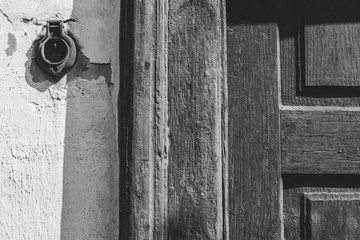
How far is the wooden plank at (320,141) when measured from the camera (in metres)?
1.33

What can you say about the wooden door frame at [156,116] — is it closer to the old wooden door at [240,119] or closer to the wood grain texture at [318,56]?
the old wooden door at [240,119]

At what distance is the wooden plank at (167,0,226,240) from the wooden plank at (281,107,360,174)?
0.58ft

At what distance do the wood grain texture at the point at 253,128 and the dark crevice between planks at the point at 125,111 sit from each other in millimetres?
243

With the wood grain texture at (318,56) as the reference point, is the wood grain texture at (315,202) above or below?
below

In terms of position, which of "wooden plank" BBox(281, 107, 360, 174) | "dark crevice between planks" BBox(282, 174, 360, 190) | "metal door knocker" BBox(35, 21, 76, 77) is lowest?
"dark crevice between planks" BBox(282, 174, 360, 190)

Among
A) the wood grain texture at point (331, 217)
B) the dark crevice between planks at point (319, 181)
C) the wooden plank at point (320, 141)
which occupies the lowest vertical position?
the wood grain texture at point (331, 217)

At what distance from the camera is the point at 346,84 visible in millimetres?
1356

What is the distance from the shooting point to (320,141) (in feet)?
4.38

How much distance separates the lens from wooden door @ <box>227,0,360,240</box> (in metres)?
1.32

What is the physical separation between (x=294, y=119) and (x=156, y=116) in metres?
0.33

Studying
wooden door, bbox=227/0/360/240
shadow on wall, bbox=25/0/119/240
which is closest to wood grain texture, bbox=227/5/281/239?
wooden door, bbox=227/0/360/240

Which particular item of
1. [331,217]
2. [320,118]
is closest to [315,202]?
[331,217]

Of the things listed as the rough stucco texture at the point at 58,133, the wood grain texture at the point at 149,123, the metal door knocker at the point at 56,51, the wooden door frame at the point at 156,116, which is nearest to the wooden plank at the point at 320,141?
the wooden door frame at the point at 156,116

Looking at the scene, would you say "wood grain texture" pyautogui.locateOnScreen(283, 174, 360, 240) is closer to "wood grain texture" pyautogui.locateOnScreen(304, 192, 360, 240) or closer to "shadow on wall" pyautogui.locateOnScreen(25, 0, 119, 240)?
"wood grain texture" pyautogui.locateOnScreen(304, 192, 360, 240)
